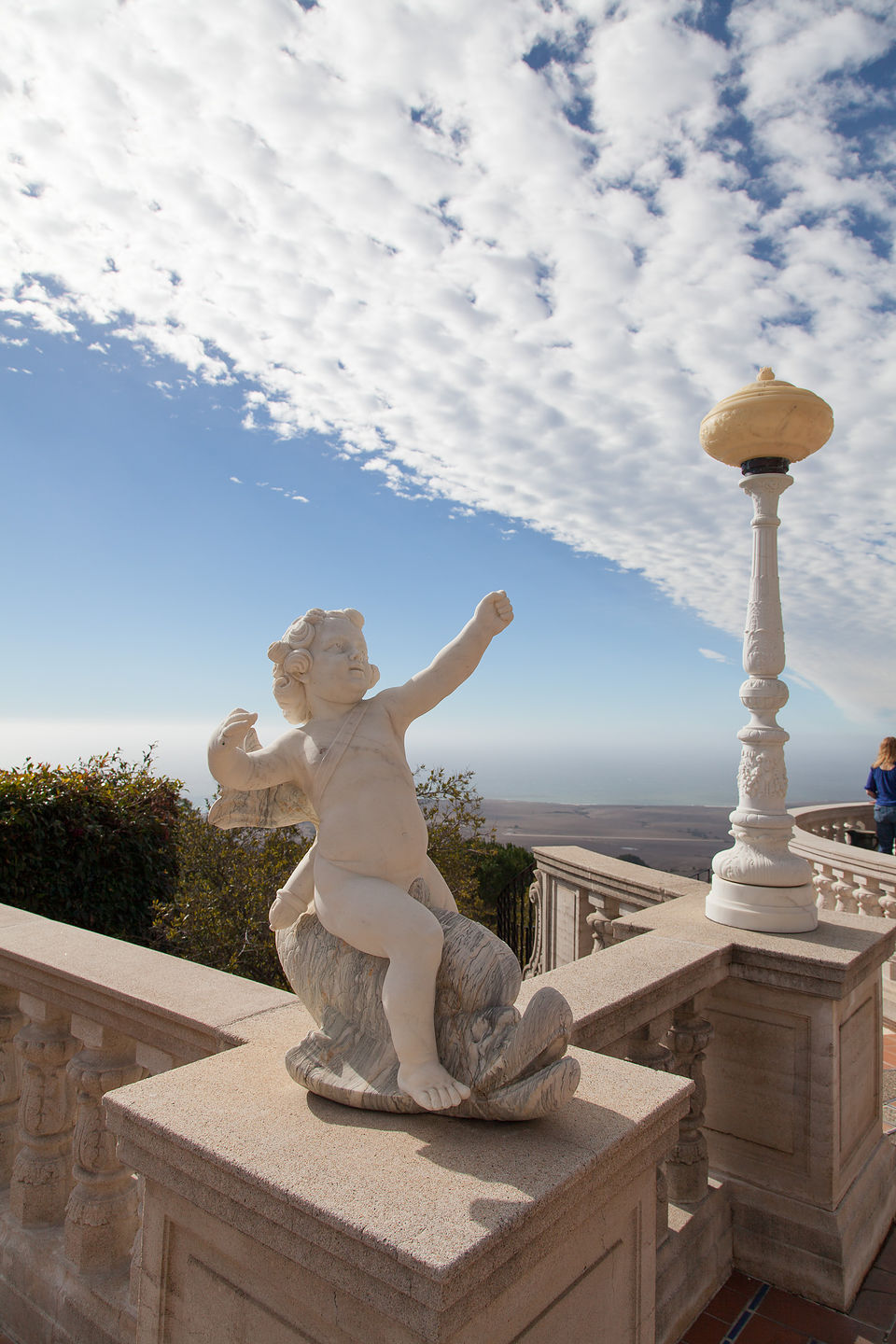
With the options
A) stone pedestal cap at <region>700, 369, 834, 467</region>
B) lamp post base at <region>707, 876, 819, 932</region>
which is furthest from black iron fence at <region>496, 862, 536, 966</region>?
stone pedestal cap at <region>700, 369, 834, 467</region>

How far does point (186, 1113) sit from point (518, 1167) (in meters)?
0.74

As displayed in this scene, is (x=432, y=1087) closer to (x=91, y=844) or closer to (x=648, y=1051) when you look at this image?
(x=648, y=1051)

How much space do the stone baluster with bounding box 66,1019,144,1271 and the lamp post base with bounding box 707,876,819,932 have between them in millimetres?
2614

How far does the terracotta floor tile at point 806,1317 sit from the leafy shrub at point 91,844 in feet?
20.1

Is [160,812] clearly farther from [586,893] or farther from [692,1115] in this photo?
[692,1115]

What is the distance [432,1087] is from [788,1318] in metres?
2.26

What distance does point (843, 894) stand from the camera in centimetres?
664

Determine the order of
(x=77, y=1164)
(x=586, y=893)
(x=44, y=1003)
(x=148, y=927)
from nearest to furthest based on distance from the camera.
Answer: (x=77, y=1164), (x=44, y=1003), (x=586, y=893), (x=148, y=927)

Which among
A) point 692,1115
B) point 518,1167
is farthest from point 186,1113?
point 692,1115

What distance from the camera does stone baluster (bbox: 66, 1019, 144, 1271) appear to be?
95.0 inches

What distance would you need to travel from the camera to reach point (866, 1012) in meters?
3.49

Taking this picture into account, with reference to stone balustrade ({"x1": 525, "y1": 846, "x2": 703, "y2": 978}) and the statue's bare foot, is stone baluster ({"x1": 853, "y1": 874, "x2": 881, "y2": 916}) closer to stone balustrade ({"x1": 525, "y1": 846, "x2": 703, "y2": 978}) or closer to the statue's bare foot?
stone balustrade ({"x1": 525, "y1": 846, "x2": 703, "y2": 978})

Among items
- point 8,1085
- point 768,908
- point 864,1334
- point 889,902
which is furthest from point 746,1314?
point 889,902

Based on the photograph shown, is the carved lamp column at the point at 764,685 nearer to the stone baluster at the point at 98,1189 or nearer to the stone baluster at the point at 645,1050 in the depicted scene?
the stone baluster at the point at 645,1050
